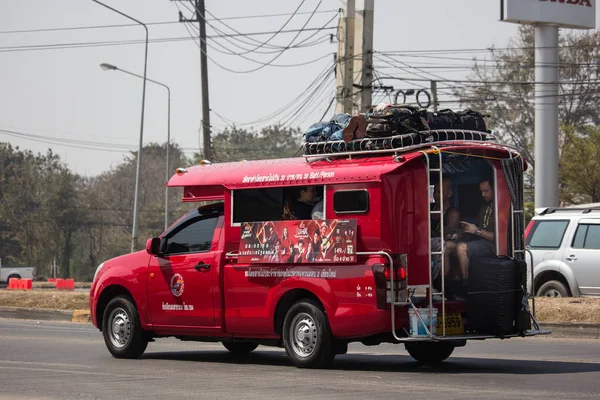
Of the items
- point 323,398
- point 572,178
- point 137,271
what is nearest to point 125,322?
point 137,271

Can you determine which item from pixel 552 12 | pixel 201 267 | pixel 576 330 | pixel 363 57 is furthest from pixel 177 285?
pixel 552 12

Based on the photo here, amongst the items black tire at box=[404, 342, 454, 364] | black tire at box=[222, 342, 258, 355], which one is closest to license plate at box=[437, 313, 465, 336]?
black tire at box=[404, 342, 454, 364]

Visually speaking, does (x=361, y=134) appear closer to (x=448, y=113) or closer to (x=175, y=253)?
(x=448, y=113)

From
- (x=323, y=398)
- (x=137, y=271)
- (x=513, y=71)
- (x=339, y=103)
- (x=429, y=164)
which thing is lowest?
(x=323, y=398)

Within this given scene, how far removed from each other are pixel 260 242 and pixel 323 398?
3.74 meters

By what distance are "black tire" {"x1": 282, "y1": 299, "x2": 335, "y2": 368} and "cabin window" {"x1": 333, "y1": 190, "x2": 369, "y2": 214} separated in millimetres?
1141

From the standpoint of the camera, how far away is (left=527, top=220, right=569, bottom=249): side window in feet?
73.0

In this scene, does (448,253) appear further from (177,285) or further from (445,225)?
(177,285)

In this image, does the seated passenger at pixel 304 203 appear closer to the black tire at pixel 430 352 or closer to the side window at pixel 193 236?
the side window at pixel 193 236

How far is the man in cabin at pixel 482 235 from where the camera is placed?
42.4 feet

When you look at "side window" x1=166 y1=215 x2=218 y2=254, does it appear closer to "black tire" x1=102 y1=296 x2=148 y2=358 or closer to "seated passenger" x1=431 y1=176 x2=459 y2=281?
"black tire" x1=102 y1=296 x2=148 y2=358

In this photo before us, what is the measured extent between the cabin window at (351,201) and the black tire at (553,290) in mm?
10506

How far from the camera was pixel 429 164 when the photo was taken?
1239 cm

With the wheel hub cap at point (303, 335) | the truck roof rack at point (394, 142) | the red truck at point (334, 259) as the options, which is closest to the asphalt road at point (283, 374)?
the wheel hub cap at point (303, 335)
